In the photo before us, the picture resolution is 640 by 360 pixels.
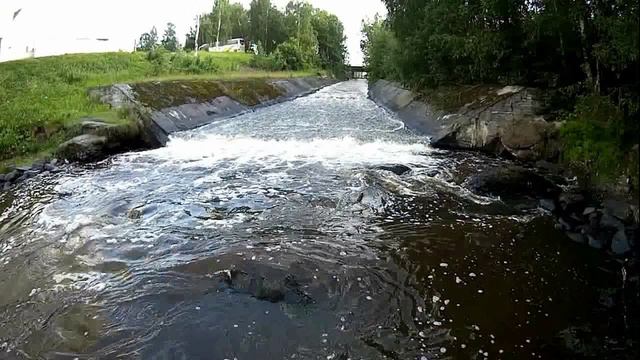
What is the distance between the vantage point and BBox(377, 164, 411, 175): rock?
1432 cm

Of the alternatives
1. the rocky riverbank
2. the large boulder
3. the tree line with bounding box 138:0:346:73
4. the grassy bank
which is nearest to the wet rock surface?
the grassy bank

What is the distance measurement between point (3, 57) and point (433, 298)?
139 feet

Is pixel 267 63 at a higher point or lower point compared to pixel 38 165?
higher

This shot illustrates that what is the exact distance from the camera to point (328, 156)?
17.1 m

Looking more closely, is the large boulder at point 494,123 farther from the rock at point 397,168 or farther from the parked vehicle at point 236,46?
the parked vehicle at point 236,46

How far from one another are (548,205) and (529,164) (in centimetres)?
440

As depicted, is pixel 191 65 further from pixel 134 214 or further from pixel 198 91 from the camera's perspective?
pixel 134 214

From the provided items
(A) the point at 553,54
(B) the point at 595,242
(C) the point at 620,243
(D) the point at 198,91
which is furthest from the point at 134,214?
(D) the point at 198,91

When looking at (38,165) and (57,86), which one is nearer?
(38,165)

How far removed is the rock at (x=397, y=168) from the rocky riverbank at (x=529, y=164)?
83.2 inches

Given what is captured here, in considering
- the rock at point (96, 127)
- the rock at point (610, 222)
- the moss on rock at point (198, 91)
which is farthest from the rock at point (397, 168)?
the moss on rock at point (198, 91)

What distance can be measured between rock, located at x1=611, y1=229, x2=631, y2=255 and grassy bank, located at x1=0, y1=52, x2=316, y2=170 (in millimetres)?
16743

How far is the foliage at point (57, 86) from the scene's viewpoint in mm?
17312

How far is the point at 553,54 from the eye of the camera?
18234 mm
